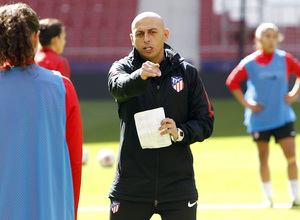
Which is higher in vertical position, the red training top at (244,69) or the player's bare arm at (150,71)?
the player's bare arm at (150,71)

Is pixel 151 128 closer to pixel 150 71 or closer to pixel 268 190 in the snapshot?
pixel 150 71

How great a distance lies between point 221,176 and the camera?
30.8 ft

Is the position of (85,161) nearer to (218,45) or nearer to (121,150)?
(121,150)

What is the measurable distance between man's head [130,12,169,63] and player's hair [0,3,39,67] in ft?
3.15

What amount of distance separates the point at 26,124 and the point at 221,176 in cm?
688

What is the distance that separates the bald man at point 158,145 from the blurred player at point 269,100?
3.53m

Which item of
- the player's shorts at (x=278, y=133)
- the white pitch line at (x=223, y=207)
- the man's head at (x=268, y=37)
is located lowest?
the white pitch line at (x=223, y=207)

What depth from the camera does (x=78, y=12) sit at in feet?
101

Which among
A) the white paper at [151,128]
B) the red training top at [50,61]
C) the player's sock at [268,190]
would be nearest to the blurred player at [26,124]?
the white paper at [151,128]

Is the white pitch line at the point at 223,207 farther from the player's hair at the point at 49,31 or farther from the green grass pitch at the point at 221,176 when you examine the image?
the player's hair at the point at 49,31

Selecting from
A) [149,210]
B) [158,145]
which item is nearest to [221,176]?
[149,210]

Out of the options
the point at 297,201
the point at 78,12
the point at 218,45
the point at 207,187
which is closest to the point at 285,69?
the point at 297,201

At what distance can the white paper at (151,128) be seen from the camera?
11.7 ft

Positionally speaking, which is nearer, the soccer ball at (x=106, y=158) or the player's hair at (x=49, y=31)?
the player's hair at (x=49, y=31)
